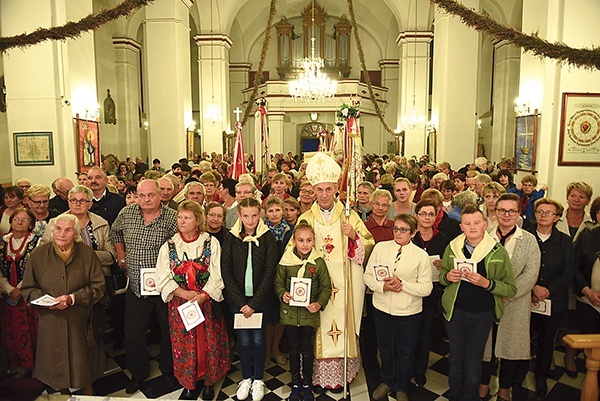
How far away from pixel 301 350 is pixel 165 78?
11.3 meters

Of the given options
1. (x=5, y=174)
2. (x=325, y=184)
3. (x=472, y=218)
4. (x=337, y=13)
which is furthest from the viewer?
(x=337, y=13)

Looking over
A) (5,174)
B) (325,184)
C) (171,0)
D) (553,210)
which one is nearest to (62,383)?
(325,184)

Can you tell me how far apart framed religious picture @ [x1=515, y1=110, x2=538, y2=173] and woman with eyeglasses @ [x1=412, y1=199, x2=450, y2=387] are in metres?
5.73

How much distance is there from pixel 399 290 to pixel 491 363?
1153 mm

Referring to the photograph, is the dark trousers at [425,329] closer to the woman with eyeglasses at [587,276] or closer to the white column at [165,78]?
the woman with eyeglasses at [587,276]

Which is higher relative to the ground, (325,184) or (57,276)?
(325,184)

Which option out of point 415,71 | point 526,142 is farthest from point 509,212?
point 415,71

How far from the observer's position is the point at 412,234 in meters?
3.97

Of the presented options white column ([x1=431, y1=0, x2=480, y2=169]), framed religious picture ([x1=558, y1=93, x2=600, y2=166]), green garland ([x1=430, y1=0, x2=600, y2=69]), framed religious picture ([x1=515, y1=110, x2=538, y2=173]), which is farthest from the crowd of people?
white column ([x1=431, y1=0, x2=480, y2=169])

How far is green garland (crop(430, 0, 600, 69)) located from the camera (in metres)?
4.11

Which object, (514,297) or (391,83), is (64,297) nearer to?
(514,297)

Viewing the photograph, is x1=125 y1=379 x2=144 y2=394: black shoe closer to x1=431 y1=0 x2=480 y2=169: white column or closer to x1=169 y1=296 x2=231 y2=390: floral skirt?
x1=169 y1=296 x2=231 y2=390: floral skirt

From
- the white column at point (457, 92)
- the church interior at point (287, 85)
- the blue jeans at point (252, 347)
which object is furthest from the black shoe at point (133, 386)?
the white column at point (457, 92)

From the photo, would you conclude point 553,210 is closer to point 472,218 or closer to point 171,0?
point 472,218
